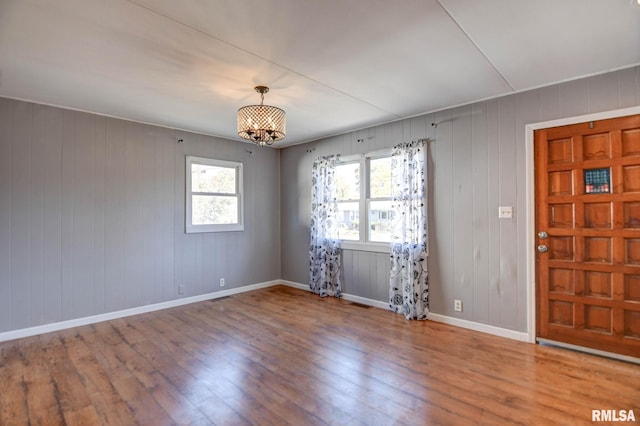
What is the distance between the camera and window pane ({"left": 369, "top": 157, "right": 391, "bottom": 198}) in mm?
4449

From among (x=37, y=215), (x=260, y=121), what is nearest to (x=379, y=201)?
(x=260, y=121)

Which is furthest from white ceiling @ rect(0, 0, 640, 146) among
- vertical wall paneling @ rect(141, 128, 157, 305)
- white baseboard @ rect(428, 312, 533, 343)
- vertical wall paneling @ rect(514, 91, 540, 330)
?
white baseboard @ rect(428, 312, 533, 343)

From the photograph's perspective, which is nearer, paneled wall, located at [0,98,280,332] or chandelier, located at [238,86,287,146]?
chandelier, located at [238,86,287,146]

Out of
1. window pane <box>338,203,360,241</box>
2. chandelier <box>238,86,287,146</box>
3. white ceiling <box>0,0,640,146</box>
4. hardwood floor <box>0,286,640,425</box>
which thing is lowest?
hardwood floor <box>0,286,640,425</box>

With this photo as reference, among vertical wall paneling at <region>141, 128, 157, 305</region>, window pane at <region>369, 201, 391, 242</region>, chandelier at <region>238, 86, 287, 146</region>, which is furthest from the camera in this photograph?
window pane at <region>369, 201, 391, 242</region>

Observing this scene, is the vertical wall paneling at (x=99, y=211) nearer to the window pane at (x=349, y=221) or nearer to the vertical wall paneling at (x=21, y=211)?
the vertical wall paneling at (x=21, y=211)

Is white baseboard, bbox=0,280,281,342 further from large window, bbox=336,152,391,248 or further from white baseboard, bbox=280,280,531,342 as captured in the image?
white baseboard, bbox=280,280,531,342

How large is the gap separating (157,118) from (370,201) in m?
3.11

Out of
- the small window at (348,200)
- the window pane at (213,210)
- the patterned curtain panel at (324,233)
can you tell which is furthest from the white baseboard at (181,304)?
the window pane at (213,210)

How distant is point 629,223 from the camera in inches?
106

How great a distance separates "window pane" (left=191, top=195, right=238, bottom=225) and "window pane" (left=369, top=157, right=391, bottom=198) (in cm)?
232

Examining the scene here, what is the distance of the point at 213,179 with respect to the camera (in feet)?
16.6

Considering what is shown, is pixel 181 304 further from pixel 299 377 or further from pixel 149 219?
pixel 299 377

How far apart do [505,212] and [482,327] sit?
1.29 meters
